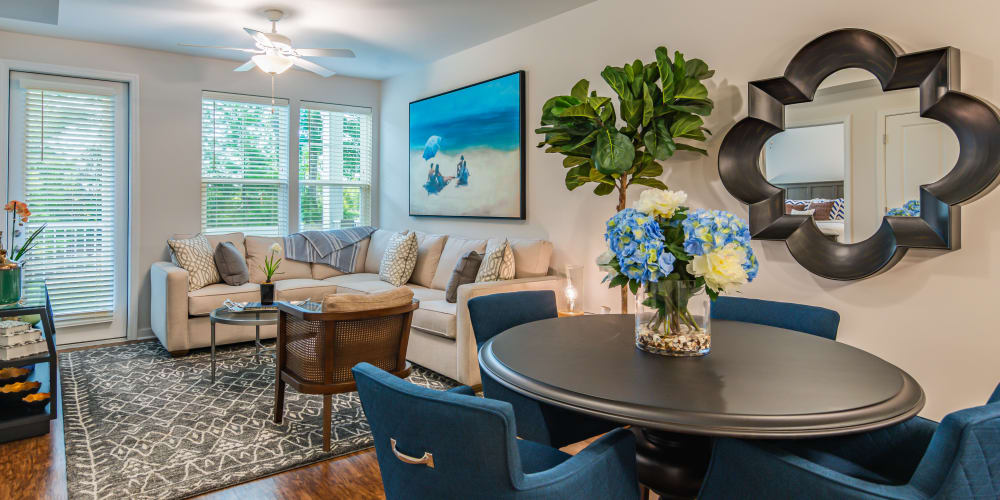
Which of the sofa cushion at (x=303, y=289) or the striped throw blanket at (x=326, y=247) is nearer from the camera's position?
the sofa cushion at (x=303, y=289)

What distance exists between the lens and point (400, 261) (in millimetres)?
5039

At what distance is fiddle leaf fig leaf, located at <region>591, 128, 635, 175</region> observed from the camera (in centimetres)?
305

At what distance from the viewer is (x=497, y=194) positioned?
481 centimetres

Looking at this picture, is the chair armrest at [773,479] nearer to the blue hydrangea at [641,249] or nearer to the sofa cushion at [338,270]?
the blue hydrangea at [641,249]

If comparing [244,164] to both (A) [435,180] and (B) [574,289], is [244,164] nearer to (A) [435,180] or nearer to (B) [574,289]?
(A) [435,180]

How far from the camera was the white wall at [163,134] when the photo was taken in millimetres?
5086

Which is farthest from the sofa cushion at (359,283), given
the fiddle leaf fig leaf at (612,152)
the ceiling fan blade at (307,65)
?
the fiddle leaf fig leaf at (612,152)

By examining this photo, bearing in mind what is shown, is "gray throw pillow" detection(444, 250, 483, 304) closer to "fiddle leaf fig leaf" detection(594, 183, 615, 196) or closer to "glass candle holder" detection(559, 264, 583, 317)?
"glass candle holder" detection(559, 264, 583, 317)

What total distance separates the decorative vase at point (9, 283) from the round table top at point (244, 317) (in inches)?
39.7

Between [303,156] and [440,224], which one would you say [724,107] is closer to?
[440,224]

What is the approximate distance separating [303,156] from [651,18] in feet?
12.6

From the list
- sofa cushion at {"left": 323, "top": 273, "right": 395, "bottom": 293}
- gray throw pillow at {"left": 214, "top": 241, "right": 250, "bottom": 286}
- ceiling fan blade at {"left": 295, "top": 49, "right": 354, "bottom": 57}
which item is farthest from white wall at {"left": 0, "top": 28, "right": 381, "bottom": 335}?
ceiling fan blade at {"left": 295, "top": 49, "right": 354, "bottom": 57}

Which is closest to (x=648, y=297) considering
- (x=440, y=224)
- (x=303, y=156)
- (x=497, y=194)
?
(x=497, y=194)

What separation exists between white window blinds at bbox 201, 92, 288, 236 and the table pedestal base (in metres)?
5.05
